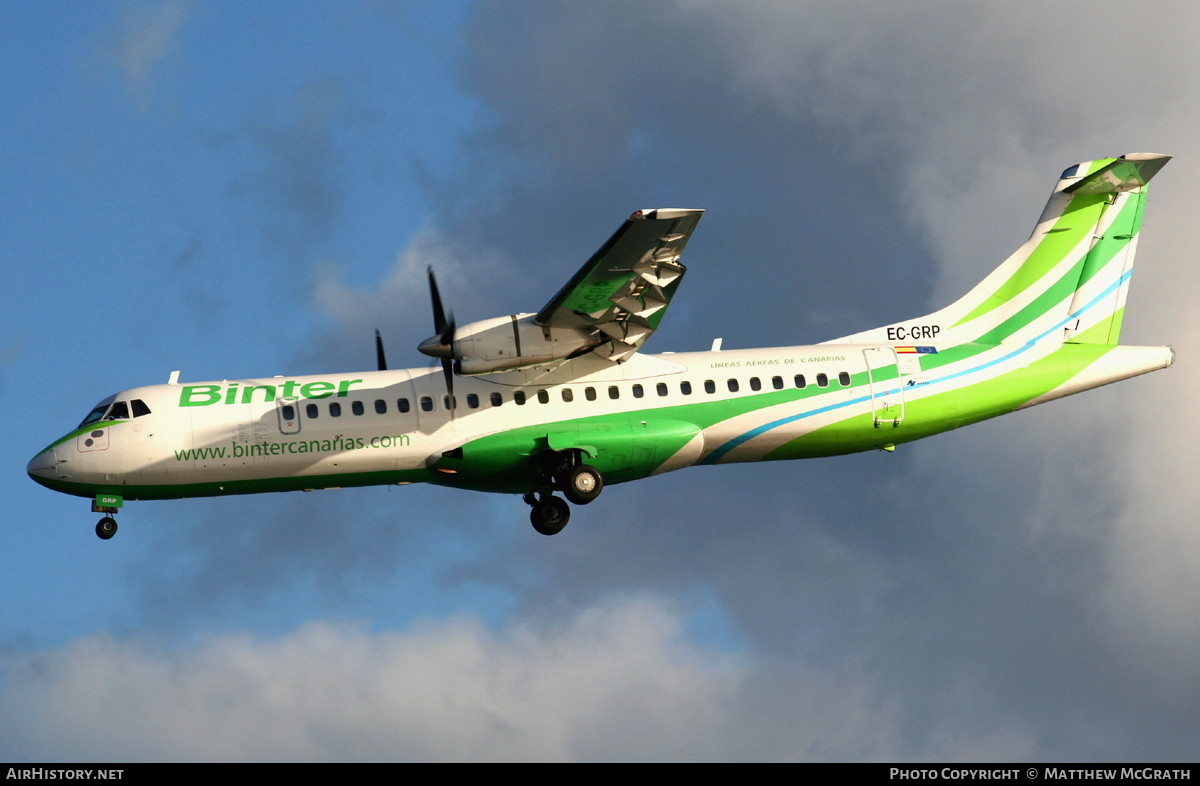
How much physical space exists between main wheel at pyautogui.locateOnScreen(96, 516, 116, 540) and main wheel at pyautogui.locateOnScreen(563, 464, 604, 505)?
341 inches

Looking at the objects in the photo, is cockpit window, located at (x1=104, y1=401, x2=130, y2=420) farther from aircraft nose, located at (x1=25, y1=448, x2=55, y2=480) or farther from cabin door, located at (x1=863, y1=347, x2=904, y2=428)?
cabin door, located at (x1=863, y1=347, x2=904, y2=428)

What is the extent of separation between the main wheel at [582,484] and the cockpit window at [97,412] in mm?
8902

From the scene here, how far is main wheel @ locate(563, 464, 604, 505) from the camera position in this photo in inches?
1185

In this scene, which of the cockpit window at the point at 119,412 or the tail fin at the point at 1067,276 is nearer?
the cockpit window at the point at 119,412

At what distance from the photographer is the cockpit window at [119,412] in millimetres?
30000

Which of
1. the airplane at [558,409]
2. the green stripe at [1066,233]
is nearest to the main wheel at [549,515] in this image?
the airplane at [558,409]

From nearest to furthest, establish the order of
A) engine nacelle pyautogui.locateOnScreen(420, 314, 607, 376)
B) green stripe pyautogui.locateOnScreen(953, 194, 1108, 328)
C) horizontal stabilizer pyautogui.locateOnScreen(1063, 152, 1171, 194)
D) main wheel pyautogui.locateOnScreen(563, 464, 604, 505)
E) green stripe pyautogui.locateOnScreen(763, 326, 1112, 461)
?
engine nacelle pyautogui.locateOnScreen(420, 314, 607, 376) → main wheel pyautogui.locateOnScreen(563, 464, 604, 505) → green stripe pyautogui.locateOnScreen(763, 326, 1112, 461) → horizontal stabilizer pyautogui.locateOnScreen(1063, 152, 1171, 194) → green stripe pyautogui.locateOnScreen(953, 194, 1108, 328)

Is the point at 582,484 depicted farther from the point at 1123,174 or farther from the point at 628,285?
the point at 1123,174

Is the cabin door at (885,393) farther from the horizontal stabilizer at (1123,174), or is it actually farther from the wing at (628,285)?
the horizontal stabilizer at (1123,174)

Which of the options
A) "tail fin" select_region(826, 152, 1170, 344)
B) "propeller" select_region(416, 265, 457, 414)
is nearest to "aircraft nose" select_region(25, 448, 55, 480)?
"propeller" select_region(416, 265, 457, 414)
